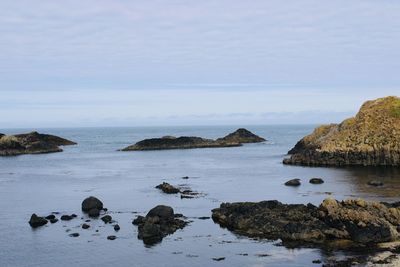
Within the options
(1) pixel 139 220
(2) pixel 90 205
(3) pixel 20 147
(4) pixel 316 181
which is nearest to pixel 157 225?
(1) pixel 139 220

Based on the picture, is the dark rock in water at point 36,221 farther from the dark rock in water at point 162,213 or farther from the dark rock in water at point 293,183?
the dark rock in water at point 293,183

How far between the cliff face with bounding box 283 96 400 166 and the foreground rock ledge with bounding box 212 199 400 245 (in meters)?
56.7

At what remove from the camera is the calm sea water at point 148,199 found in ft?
146

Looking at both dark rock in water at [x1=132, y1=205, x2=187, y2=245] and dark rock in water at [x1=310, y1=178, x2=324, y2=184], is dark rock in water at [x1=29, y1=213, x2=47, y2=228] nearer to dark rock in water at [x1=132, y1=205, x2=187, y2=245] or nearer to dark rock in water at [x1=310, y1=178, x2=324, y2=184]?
dark rock in water at [x1=132, y1=205, x2=187, y2=245]

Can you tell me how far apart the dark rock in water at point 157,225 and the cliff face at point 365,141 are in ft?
214

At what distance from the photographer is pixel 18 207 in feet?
230

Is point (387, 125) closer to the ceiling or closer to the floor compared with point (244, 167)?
closer to the ceiling

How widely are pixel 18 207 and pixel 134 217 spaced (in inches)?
718

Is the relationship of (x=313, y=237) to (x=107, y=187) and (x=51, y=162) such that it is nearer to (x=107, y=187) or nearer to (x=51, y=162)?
(x=107, y=187)

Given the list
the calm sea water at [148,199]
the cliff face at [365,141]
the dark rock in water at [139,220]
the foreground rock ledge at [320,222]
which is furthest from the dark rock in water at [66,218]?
the cliff face at [365,141]

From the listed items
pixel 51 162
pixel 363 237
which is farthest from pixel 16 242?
pixel 51 162

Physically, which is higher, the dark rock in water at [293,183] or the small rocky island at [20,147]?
the small rocky island at [20,147]

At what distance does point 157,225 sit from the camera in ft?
176

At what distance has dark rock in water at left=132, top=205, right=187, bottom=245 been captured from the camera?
50.6 m
